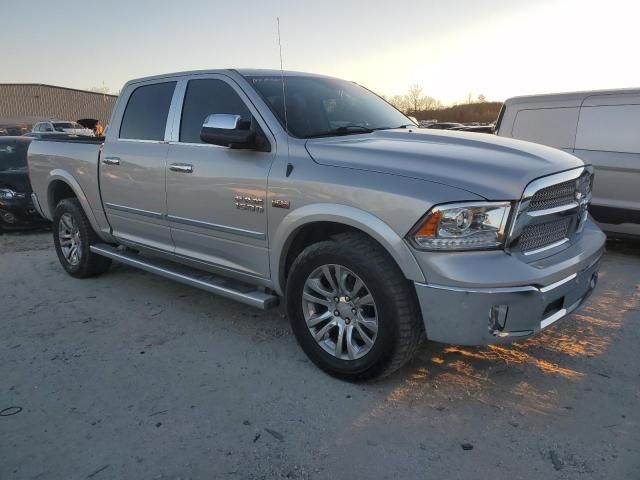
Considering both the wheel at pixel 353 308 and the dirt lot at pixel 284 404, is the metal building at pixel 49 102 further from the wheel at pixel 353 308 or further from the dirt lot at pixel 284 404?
the wheel at pixel 353 308

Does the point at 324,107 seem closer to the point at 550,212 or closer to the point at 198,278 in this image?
the point at 198,278

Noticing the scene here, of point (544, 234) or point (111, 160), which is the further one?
point (111, 160)

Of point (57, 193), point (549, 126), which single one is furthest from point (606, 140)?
point (57, 193)

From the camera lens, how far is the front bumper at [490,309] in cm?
249

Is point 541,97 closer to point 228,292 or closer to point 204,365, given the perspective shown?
point 228,292

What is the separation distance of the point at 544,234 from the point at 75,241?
4.67 m

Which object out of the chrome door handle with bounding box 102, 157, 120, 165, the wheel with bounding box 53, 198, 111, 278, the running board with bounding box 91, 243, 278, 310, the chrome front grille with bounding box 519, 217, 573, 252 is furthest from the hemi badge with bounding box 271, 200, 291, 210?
the wheel with bounding box 53, 198, 111, 278

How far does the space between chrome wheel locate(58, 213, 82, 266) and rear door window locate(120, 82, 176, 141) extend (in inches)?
53.9

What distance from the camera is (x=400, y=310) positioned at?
2725 millimetres

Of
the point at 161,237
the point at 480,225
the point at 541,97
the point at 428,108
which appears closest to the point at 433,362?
the point at 480,225

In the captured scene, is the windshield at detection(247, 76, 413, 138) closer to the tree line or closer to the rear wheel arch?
the rear wheel arch

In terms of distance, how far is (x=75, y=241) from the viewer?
5.41m

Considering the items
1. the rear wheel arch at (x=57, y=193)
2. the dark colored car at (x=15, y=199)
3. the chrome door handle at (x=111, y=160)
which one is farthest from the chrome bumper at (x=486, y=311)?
the dark colored car at (x=15, y=199)

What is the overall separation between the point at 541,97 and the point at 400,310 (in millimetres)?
4920
